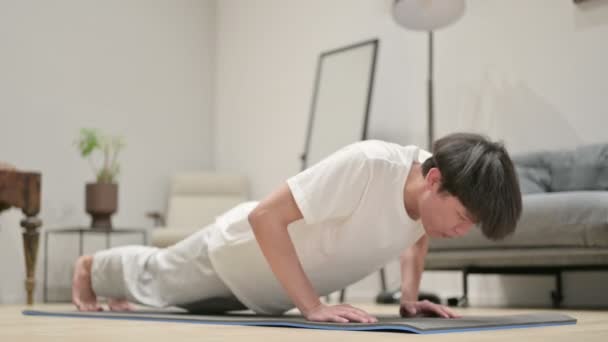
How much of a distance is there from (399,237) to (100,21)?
174 inches

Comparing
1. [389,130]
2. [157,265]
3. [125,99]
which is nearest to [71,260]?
[125,99]

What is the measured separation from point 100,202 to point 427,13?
2421mm

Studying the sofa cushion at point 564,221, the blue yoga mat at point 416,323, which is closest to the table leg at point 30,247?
the blue yoga mat at point 416,323

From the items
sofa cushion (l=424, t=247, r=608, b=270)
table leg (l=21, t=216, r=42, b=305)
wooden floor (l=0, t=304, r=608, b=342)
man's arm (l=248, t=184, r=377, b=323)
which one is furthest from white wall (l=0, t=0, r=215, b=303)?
man's arm (l=248, t=184, r=377, b=323)

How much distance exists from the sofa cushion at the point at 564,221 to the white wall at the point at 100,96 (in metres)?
3.30

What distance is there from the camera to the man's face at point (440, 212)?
1.66 meters

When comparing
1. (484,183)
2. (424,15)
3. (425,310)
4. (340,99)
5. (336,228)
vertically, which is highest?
(424,15)

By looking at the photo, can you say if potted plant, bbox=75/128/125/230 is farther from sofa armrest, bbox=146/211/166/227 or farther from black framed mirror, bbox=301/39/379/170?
black framed mirror, bbox=301/39/379/170

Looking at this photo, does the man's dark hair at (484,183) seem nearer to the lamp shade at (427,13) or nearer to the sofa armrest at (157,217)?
the lamp shade at (427,13)

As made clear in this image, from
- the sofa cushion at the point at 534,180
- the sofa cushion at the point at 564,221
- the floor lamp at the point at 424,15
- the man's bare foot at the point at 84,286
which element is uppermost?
the floor lamp at the point at 424,15

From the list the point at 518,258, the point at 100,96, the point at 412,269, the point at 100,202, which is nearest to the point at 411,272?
the point at 412,269

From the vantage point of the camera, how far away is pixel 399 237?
1935 millimetres

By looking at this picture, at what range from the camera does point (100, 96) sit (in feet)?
18.9

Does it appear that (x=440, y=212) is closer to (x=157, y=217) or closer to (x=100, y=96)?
(x=157, y=217)
